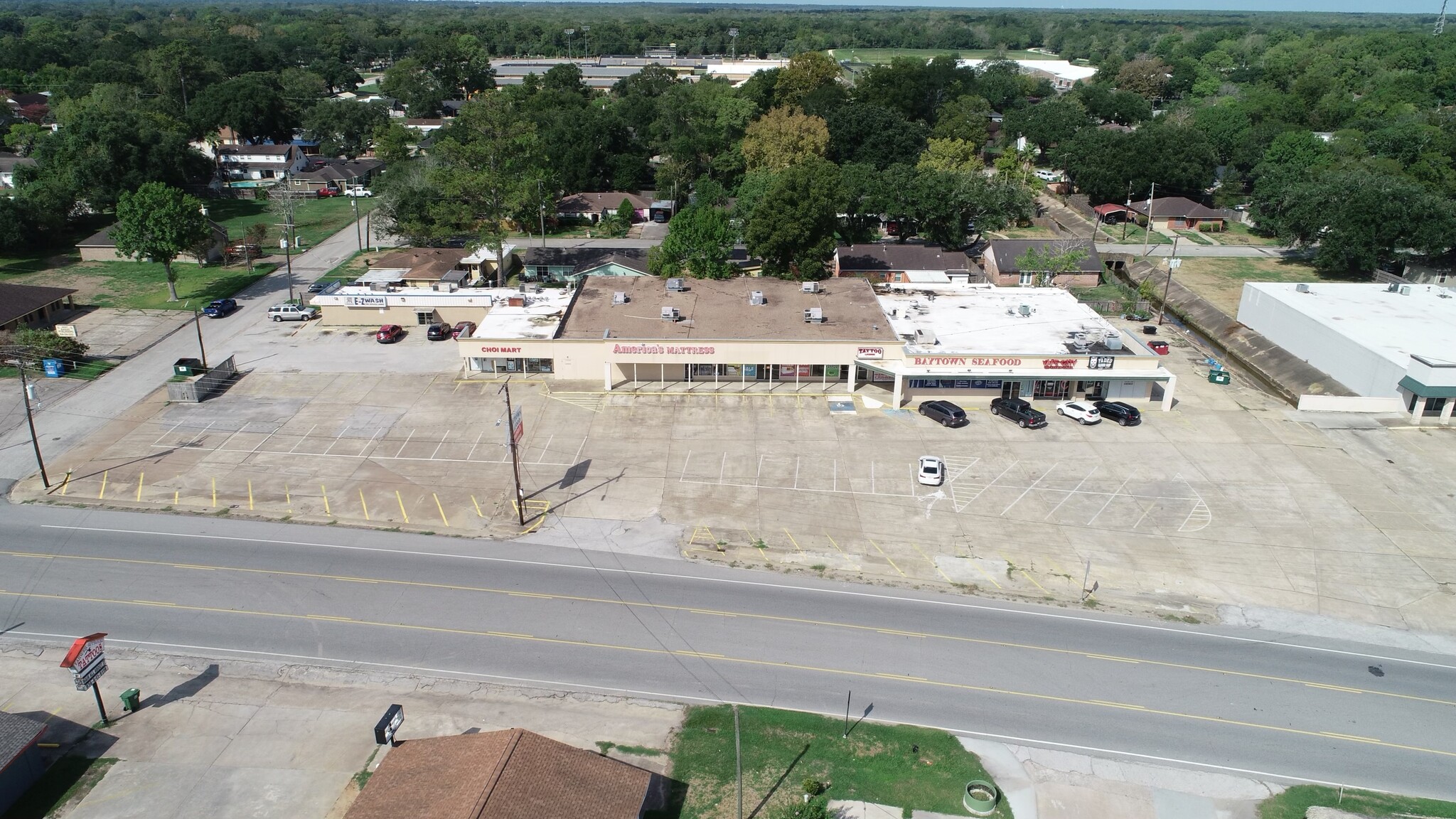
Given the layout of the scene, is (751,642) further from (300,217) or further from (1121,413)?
(300,217)

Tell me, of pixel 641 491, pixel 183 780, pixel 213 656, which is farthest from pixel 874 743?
pixel 213 656

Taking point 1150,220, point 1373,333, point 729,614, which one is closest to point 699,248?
point 729,614

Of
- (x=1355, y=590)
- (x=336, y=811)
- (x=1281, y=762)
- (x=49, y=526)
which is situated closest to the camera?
(x=336, y=811)

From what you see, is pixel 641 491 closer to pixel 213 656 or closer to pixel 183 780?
pixel 213 656

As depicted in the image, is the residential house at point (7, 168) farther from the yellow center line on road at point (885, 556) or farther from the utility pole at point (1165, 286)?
the utility pole at point (1165, 286)

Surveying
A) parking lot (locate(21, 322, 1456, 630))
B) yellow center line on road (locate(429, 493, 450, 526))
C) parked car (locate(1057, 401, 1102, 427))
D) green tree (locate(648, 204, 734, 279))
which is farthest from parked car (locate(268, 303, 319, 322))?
parked car (locate(1057, 401, 1102, 427))

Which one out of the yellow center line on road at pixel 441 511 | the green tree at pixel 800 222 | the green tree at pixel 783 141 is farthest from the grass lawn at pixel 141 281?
the green tree at pixel 783 141

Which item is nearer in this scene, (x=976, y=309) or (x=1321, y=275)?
(x=976, y=309)
